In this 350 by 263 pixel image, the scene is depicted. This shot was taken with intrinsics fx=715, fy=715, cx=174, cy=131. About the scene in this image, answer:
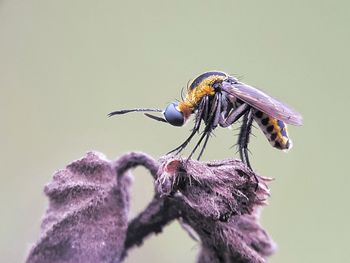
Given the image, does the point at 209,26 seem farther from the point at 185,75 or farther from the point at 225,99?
the point at 225,99

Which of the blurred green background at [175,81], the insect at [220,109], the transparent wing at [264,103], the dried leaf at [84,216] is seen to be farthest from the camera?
the blurred green background at [175,81]

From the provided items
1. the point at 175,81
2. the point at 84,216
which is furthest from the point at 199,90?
the point at 175,81

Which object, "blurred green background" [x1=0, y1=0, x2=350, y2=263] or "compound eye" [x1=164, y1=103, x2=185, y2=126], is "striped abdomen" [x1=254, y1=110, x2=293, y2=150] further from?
"blurred green background" [x1=0, y1=0, x2=350, y2=263]

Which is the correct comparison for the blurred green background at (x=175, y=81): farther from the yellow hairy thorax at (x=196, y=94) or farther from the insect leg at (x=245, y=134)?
the insect leg at (x=245, y=134)

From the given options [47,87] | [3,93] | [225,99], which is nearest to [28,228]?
[225,99]

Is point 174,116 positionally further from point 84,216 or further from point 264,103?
point 84,216

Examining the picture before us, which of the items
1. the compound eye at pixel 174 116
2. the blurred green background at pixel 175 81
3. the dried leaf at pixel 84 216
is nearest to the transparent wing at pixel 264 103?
the compound eye at pixel 174 116
